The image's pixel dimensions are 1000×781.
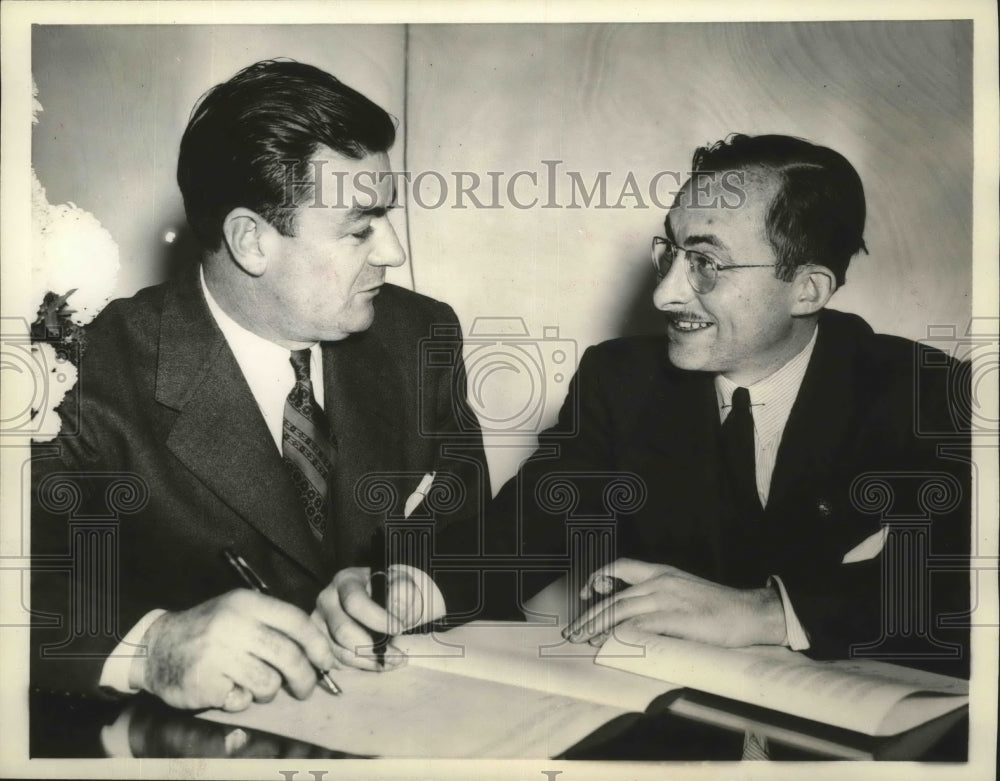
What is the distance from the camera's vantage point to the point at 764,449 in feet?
6.73

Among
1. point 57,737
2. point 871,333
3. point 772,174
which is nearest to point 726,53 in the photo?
point 772,174

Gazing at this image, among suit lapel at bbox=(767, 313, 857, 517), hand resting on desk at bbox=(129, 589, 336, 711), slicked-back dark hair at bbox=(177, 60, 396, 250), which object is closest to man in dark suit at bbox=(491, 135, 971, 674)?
suit lapel at bbox=(767, 313, 857, 517)

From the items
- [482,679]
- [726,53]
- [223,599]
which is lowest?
[482,679]

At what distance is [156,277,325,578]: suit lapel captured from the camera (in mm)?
1979

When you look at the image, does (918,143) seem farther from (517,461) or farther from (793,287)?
(517,461)

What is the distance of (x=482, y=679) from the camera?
2.02m

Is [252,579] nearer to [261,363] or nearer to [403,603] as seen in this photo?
[403,603]

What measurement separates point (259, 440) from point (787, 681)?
3.74 feet

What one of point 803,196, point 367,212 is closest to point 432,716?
point 367,212

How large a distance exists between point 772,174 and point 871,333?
39 cm

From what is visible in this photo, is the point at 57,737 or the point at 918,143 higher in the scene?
the point at 918,143

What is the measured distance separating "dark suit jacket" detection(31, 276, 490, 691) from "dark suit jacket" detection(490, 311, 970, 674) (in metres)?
0.22

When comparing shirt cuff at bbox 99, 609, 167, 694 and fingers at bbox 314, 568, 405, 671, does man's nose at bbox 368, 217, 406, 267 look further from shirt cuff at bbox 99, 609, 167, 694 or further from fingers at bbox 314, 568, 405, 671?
shirt cuff at bbox 99, 609, 167, 694
